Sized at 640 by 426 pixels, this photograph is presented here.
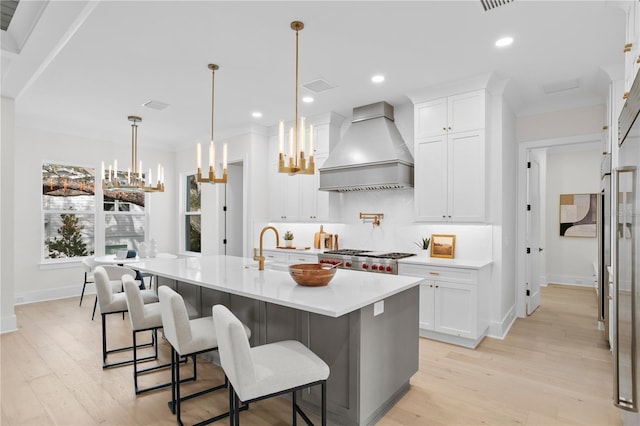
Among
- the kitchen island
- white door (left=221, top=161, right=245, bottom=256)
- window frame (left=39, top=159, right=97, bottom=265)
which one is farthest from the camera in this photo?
white door (left=221, top=161, right=245, bottom=256)

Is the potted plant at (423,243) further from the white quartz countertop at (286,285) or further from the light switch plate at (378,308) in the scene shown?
the light switch plate at (378,308)

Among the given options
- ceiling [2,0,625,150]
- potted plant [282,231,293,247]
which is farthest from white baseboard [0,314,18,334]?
potted plant [282,231,293,247]

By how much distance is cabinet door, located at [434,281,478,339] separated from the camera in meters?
3.67

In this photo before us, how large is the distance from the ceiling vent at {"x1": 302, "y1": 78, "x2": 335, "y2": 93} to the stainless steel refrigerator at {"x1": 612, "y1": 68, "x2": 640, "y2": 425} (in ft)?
9.76

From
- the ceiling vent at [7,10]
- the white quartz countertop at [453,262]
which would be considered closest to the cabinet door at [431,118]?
the white quartz countertop at [453,262]

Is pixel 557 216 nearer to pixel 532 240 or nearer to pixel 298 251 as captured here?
pixel 532 240

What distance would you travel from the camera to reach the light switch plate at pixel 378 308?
7.42ft

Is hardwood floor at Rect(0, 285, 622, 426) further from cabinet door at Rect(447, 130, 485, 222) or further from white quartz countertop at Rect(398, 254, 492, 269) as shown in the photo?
cabinet door at Rect(447, 130, 485, 222)

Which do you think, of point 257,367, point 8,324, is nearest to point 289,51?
point 257,367

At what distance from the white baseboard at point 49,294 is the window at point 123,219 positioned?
82 cm

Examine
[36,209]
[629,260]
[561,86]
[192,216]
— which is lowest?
[629,260]

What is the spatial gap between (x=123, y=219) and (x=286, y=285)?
5.68m

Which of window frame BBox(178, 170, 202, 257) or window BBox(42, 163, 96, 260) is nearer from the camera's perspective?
window BBox(42, 163, 96, 260)

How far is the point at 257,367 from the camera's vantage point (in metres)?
1.80
